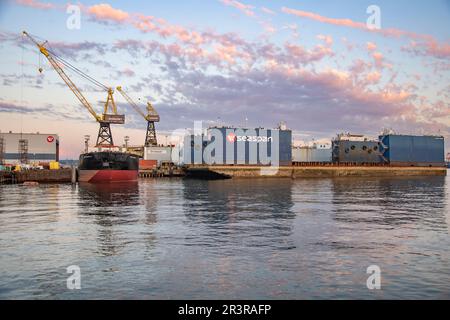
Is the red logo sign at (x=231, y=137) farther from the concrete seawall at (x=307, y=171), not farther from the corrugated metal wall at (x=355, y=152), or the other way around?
the corrugated metal wall at (x=355, y=152)

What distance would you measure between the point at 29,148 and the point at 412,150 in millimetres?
129546

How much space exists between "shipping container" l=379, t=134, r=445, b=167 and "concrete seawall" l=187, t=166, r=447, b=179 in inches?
118

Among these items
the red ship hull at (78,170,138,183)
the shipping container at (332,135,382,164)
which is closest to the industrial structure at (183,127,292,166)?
the shipping container at (332,135,382,164)

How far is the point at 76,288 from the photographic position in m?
14.9

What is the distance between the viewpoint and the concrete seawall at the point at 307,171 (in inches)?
4793

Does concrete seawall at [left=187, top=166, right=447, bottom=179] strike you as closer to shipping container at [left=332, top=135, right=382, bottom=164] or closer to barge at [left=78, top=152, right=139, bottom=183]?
shipping container at [left=332, top=135, right=382, bottom=164]

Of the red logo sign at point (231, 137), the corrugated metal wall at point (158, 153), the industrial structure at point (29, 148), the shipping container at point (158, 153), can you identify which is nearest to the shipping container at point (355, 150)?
the red logo sign at point (231, 137)

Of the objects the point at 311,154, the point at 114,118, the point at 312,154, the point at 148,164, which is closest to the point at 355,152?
the point at 312,154

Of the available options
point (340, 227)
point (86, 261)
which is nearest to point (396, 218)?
point (340, 227)

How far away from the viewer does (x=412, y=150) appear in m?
152

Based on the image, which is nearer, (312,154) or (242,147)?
(242,147)

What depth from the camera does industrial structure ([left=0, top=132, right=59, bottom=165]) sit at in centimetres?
13388

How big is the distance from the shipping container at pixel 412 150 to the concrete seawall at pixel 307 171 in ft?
9.85

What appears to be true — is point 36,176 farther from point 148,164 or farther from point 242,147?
point 242,147
